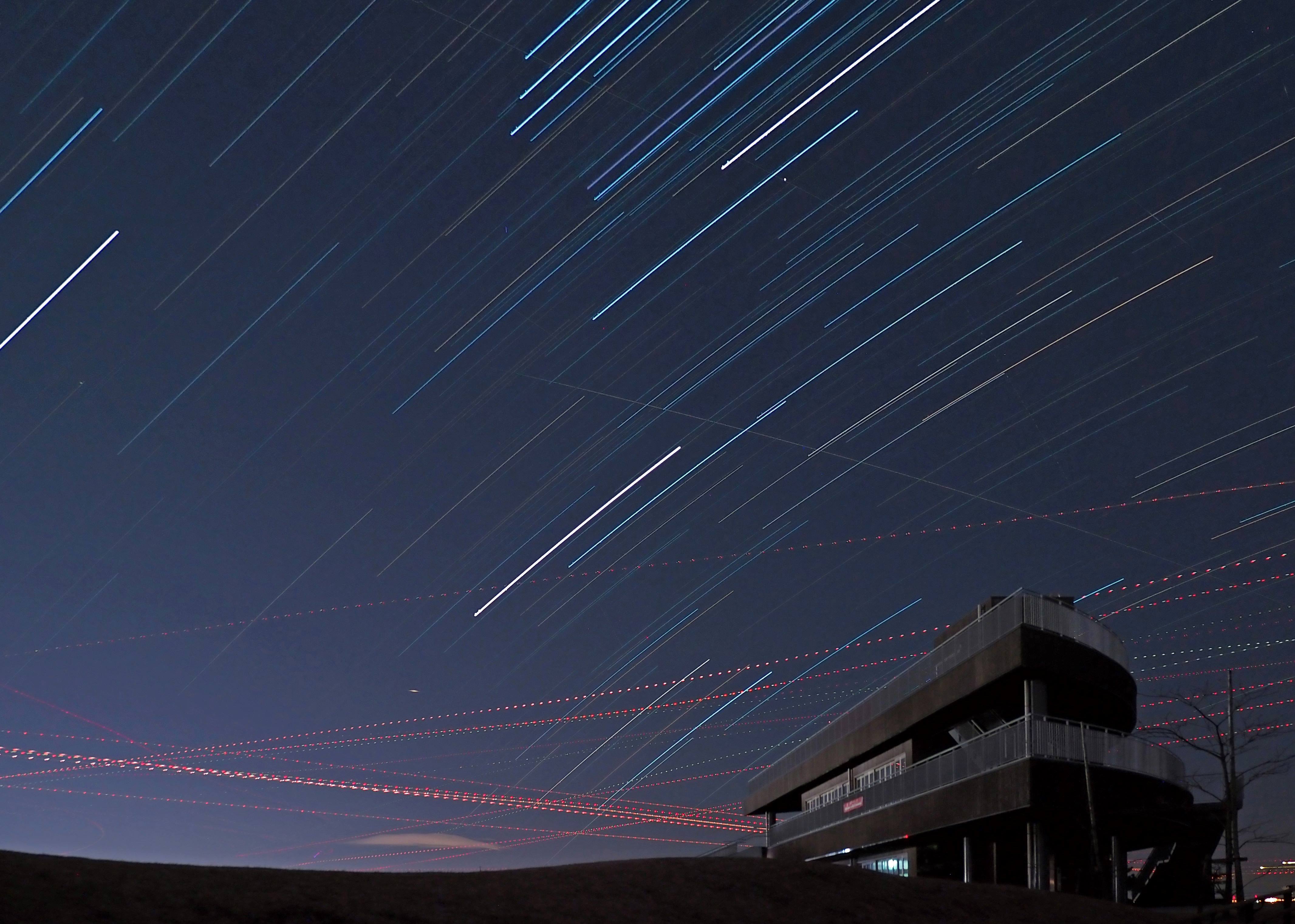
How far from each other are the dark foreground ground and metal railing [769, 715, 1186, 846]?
17.3ft

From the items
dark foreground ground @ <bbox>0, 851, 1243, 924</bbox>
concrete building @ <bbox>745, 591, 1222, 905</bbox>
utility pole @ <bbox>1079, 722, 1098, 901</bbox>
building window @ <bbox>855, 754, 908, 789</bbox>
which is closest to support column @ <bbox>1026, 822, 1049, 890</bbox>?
concrete building @ <bbox>745, 591, 1222, 905</bbox>

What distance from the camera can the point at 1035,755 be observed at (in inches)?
1075

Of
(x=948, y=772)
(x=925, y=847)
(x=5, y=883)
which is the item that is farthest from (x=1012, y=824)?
(x=5, y=883)

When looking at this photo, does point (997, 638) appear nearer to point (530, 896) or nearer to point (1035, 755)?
point (1035, 755)

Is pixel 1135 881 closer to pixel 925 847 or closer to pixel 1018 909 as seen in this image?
pixel 925 847

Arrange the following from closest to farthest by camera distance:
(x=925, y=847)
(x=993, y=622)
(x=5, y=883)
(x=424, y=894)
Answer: (x=5, y=883) → (x=424, y=894) → (x=993, y=622) → (x=925, y=847)

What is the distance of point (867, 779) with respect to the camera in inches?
1754

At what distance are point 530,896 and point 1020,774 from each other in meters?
16.4

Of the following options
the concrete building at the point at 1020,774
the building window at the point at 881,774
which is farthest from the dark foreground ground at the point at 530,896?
the building window at the point at 881,774

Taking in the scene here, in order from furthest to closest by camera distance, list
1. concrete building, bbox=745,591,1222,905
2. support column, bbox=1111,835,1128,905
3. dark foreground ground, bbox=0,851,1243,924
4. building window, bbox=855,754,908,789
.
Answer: building window, bbox=855,754,908,789 < support column, bbox=1111,835,1128,905 < concrete building, bbox=745,591,1222,905 < dark foreground ground, bbox=0,851,1243,924

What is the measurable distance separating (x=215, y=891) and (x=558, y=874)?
606 cm

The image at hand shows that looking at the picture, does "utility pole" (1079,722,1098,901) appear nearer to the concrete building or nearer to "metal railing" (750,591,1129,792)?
the concrete building

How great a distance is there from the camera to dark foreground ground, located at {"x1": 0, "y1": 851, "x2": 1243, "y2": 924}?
11938mm

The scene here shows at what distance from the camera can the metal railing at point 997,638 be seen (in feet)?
→ 95.3
